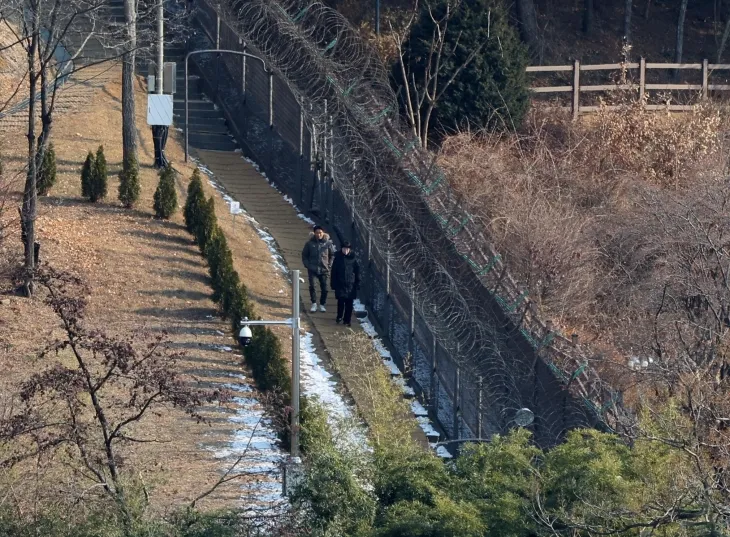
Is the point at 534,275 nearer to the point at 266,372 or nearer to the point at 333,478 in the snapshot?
the point at 266,372

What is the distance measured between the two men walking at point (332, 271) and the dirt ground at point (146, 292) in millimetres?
674

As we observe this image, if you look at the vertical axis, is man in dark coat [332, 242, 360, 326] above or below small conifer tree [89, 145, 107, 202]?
below

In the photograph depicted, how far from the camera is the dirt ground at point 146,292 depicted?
14405mm

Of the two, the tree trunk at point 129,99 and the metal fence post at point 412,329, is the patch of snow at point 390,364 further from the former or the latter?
the tree trunk at point 129,99

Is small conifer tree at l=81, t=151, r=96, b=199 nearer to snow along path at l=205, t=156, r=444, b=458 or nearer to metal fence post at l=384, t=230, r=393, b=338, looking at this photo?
snow along path at l=205, t=156, r=444, b=458

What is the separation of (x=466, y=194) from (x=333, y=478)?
1254cm

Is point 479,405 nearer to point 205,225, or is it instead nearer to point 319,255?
point 319,255

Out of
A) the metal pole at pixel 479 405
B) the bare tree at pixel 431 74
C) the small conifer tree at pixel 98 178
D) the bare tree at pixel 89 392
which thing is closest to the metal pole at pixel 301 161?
the bare tree at pixel 431 74

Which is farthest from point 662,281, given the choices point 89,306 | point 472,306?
point 89,306

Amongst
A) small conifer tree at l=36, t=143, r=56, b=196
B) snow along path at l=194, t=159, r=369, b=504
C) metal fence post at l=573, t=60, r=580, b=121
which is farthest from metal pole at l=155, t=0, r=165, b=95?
metal fence post at l=573, t=60, r=580, b=121

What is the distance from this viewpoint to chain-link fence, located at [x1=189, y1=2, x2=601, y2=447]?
14.7m

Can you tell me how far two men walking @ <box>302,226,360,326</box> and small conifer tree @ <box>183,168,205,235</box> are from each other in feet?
9.39

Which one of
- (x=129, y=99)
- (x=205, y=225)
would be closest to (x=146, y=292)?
(x=205, y=225)

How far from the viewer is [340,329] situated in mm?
18812
